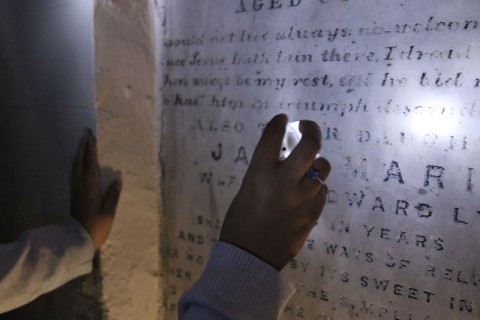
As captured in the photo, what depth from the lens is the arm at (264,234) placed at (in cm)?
53

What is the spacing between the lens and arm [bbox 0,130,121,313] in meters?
0.92

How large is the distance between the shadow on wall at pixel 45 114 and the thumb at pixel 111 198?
0.44 feet

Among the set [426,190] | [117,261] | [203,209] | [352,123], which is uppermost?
[352,123]

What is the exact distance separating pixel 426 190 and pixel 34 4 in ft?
3.46

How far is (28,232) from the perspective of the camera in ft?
3.26

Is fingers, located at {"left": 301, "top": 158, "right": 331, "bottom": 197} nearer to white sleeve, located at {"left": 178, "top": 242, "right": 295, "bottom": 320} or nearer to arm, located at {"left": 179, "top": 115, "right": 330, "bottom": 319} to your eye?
arm, located at {"left": 179, "top": 115, "right": 330, "bottom": 319}

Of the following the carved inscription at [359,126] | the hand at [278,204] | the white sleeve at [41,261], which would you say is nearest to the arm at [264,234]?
the hand at [278,204]

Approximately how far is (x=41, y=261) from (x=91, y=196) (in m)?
0.18

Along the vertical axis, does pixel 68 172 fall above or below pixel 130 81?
below

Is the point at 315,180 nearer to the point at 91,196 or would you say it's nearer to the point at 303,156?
the point at 303,156

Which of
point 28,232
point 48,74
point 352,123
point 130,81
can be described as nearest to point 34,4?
point 48,74

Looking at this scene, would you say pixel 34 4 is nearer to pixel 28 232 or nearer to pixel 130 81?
pixel 130 81

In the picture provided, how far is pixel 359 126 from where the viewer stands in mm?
801

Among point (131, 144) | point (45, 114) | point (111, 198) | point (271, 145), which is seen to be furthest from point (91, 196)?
point (271, 145)
